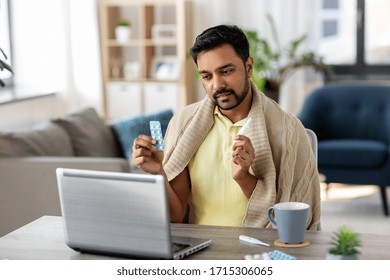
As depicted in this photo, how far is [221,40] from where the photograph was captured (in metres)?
2.28

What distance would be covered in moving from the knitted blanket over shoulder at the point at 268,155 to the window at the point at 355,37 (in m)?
4.66

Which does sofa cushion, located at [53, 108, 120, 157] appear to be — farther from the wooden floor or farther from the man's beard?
the man's beard

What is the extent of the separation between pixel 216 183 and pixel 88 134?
8.54 ft

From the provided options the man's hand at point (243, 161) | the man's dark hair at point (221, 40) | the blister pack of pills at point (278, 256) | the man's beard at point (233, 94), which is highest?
the man's dark hair at point (221, 40)

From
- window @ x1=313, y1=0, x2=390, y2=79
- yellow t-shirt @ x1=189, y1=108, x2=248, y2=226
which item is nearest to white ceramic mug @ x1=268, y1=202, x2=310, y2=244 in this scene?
yellow t-shirt @ x1=189, y1=108, x2=248, y2=226

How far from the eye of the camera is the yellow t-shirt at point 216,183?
2.30 meters

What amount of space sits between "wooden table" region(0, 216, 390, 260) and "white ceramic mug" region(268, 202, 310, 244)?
3 centimetres

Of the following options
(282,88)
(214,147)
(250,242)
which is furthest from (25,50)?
(250,242)

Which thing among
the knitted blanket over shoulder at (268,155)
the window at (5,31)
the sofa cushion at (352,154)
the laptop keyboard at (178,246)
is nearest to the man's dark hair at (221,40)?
the knitted blanket over shoulder at (268,155)

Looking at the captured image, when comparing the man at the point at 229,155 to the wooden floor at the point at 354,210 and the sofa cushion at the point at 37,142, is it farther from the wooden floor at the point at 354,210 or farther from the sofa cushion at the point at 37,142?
the wooden floor at the point at 354,210

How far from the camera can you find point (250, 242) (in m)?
1.92

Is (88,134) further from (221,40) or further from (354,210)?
(221,40)

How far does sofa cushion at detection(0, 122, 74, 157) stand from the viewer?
167 inches

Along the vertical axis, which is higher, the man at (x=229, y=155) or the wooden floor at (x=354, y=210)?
the man at (x=229, y=155)
